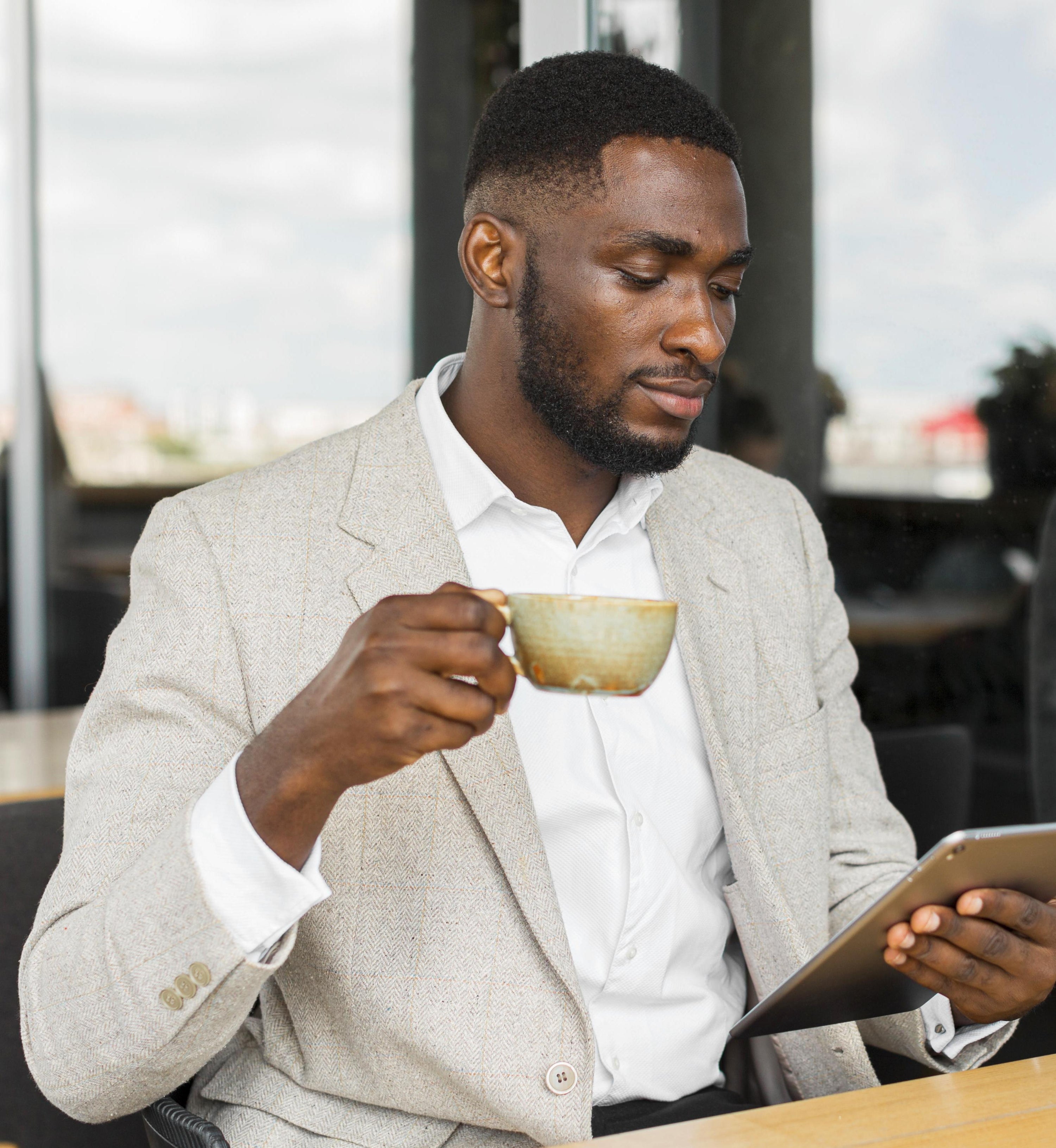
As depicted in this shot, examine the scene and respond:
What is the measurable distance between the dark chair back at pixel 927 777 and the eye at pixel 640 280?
3.04ft

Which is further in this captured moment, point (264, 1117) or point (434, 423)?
point (434, 423)

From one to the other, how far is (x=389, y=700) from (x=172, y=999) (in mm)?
330

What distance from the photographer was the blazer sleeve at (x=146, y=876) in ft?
3.35

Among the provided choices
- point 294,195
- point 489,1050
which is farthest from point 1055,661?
point 294,195

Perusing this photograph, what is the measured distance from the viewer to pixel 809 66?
2.22 metres

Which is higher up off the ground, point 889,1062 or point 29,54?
point 29,54

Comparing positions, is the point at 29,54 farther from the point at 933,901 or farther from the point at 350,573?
the point at 933,901

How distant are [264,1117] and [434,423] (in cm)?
78

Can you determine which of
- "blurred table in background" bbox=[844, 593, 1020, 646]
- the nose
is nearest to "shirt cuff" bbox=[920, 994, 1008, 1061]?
the nose

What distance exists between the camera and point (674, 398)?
4.60ft

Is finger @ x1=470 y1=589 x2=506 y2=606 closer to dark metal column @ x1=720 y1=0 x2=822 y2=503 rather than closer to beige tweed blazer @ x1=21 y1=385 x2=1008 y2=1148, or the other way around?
beige tweed blazer @ x1=21 y1=385 x2=1008 y2=1148

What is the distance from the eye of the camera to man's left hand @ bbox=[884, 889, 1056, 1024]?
3.49 ft

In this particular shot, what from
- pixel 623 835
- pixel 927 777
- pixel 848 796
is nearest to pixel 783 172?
pixel 927 777

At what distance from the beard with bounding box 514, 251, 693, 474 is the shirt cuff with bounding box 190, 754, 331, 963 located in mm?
599
